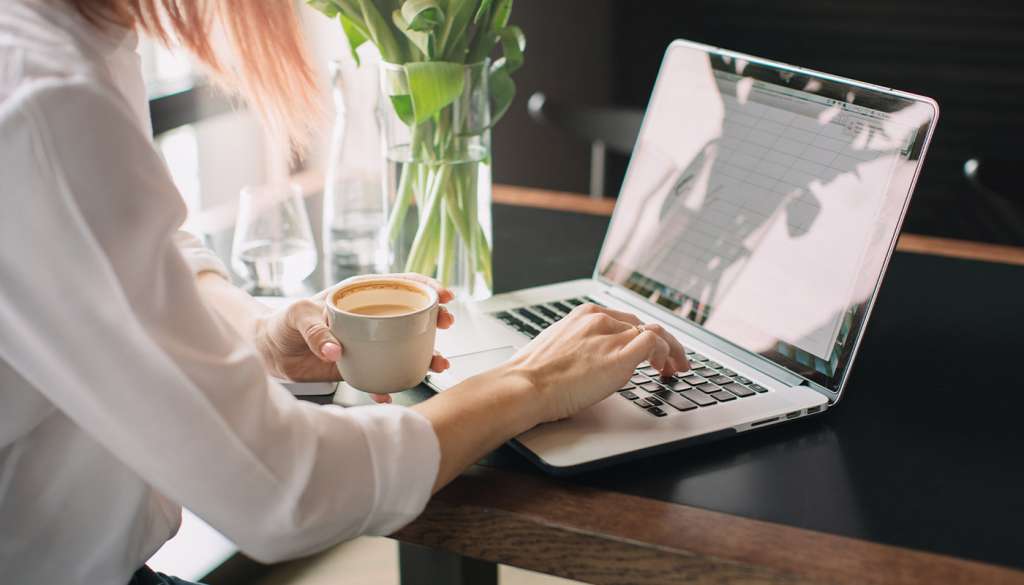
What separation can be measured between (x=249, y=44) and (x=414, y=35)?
202 millimetres

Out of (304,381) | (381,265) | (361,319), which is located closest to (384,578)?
(381,265)

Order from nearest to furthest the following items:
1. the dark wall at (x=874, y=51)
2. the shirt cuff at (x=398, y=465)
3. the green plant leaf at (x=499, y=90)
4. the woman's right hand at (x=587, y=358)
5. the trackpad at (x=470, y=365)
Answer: the shirt cuff at (x=398, y=465) → the woman's right hand at (x=587, y=358) → the trackpad at (x=470, y=365) → the green plant leaf at (x=499, y=90) → the dark wall at (x=874, y=51)

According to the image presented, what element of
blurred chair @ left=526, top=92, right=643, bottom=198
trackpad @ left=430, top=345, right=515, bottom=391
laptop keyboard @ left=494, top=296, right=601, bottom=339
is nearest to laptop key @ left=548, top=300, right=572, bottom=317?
laptop keyboard @ left=494, top=296, right=601, bottom=339

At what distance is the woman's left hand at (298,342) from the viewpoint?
93 centimetres

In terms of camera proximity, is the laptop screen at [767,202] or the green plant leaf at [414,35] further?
the green plant leaf at [414,35]

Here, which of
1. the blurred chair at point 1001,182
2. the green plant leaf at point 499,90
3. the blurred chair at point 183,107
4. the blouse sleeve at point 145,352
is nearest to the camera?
the blouse sleeve at point 145,352

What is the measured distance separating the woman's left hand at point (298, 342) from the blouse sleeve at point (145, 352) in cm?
20

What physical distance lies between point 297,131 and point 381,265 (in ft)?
1.04

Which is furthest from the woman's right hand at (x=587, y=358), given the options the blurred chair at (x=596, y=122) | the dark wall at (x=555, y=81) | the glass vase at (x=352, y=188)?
the dark wall at (x=555, y=81)

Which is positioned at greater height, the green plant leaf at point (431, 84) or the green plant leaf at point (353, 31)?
the green plant leaf at point (353, 31)

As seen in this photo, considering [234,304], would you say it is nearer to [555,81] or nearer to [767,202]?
[767,202]

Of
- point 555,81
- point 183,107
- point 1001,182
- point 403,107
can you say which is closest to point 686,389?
point 403,107

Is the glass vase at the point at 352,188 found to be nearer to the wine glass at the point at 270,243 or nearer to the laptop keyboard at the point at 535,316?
the wine glass at the point at 270,243

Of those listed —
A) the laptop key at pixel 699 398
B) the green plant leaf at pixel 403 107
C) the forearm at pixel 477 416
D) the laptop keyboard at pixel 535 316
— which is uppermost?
the green plant leaf at pixel 403 107
